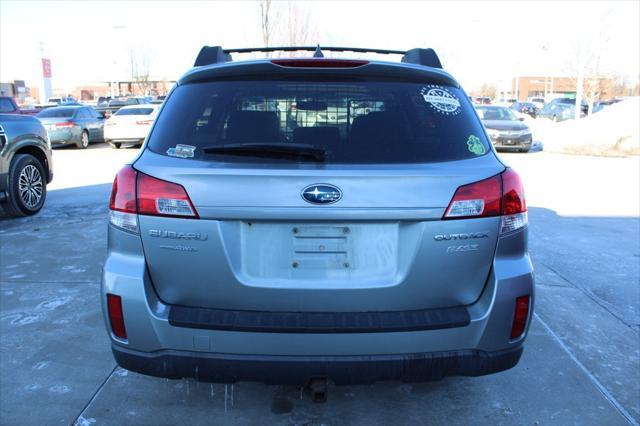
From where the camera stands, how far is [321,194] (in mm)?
2262

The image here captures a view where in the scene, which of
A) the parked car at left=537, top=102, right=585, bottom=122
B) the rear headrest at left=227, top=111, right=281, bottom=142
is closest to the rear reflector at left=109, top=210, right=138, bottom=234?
the rear headrest at left=227, top=111, right=281, bottom=142

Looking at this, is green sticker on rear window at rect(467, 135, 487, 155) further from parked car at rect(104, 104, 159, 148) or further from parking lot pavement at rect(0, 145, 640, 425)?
parked car at rect(104, 104, 159, 148)

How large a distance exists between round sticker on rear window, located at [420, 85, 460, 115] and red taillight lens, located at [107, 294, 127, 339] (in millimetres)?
1744

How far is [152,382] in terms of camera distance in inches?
130

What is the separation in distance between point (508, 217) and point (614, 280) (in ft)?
11.2

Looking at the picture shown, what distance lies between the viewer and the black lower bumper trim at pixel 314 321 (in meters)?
2.29

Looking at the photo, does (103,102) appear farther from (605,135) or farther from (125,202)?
(125,202)

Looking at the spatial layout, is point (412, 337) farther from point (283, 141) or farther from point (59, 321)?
point (59, 321)

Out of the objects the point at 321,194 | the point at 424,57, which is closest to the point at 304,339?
the point at 321,194

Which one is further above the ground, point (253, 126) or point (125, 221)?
point (253, 126)

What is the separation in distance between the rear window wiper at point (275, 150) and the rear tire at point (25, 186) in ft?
19.8

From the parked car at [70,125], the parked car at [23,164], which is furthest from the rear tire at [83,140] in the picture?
the parked car at [23,164]

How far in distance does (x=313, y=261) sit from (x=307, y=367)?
453 mm

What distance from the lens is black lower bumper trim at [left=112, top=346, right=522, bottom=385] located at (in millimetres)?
2309
